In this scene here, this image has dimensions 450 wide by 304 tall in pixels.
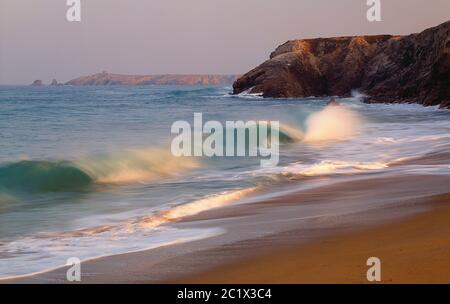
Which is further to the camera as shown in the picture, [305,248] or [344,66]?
[344,66]

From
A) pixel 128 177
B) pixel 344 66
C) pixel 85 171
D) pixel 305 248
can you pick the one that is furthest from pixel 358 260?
pixel 344 66

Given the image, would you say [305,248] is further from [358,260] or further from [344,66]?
[344,66]

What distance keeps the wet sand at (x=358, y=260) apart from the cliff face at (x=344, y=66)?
47.2m

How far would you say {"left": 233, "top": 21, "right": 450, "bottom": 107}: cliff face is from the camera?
190 ft

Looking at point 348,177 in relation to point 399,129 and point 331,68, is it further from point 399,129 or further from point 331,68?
point 331,68

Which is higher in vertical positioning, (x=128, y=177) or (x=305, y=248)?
(x=305, y=248)

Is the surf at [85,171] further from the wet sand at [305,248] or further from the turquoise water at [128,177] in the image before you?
the wet sand at [305,248]

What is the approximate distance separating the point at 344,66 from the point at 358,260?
218 ft

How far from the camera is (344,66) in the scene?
70.9 m

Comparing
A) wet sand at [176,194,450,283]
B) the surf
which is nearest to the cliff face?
the surf

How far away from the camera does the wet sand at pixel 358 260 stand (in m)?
5.38

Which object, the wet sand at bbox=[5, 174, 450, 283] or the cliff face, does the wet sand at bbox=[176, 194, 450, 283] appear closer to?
the wet sand at bbox=[5, 174, 450, 283]

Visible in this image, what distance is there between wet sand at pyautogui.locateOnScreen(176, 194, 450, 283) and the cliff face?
47.2 m

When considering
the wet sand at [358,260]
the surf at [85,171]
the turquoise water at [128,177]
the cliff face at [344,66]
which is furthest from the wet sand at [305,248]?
the cliff face at [344,66]
